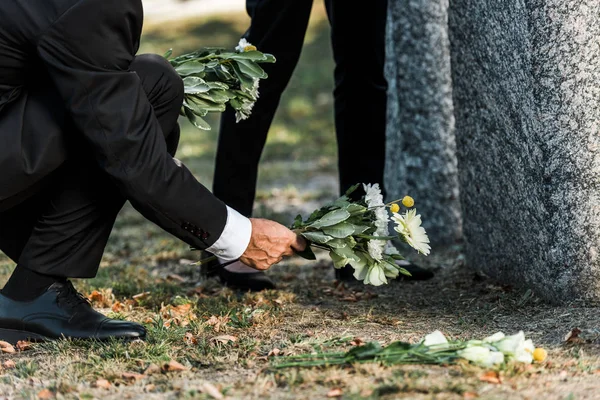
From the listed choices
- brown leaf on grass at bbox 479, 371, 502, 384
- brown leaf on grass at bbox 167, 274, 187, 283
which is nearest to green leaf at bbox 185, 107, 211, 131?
brown leaf on grass at bbox 167, 274, 187, 283

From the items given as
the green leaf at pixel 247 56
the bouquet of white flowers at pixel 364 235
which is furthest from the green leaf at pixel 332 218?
the green leaf at pixel 247 56

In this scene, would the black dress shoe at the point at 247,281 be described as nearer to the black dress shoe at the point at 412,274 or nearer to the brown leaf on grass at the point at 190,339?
the black dress shoe at the point at 412,274

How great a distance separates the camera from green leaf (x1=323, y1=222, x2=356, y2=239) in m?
2.88

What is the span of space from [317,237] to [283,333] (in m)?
0.35

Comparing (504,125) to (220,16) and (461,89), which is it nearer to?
(461,89)

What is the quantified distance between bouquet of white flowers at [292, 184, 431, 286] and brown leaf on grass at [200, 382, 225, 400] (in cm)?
73

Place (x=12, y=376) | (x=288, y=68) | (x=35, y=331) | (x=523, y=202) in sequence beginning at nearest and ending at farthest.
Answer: (x=12, y=376) < (x=35, y=331) < (x=523, y=202) < (x=288, y=68)

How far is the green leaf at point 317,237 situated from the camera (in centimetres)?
283

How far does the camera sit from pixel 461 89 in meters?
3.69

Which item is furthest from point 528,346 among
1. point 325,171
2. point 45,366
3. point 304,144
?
point 304,144

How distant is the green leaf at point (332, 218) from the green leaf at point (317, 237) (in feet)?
0.14

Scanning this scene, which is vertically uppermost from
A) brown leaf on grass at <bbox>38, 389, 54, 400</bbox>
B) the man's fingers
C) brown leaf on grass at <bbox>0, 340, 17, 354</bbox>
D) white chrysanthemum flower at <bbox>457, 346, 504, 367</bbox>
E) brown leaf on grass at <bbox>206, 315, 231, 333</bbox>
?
the man's fingers

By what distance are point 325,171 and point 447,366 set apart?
4.78 m

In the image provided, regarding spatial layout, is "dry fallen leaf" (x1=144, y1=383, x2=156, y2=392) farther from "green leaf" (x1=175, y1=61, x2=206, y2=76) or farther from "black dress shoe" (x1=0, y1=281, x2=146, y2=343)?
"green leaf" (x1=175, y1=61, x2=206, y2=76)
